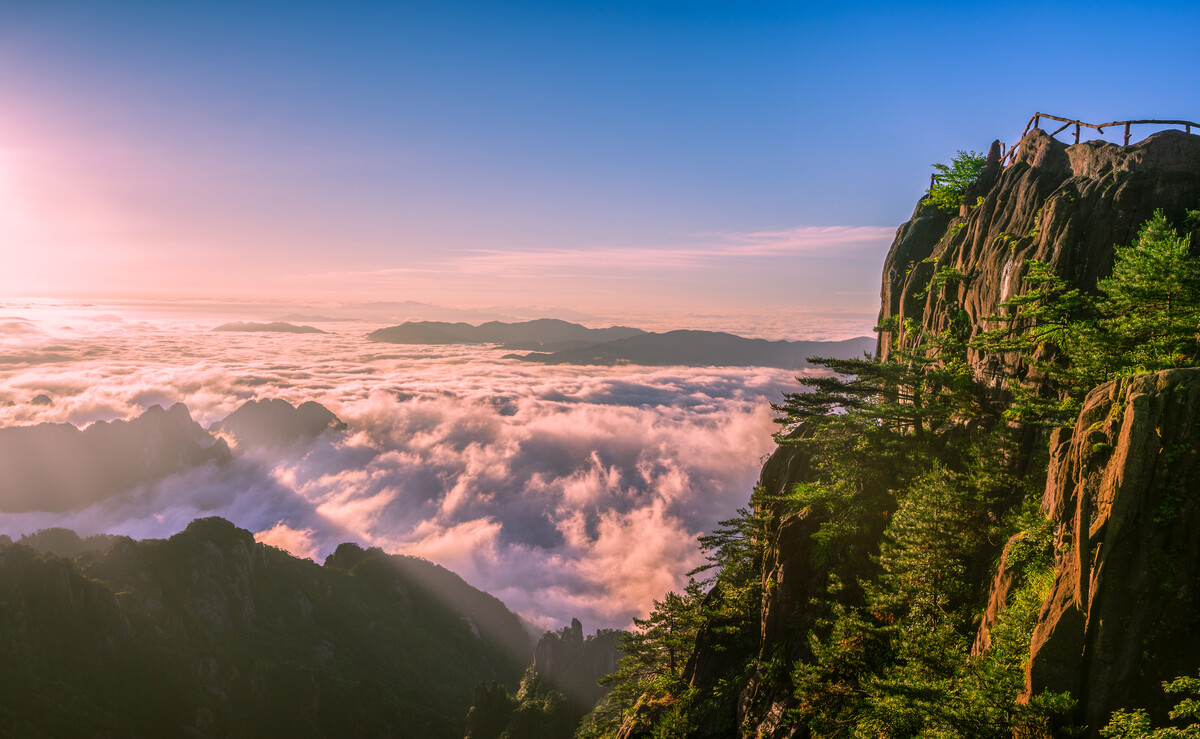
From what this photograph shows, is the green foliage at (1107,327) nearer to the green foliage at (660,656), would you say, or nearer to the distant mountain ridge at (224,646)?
the green foliage at (660,656)

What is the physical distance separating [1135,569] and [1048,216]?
21.6m

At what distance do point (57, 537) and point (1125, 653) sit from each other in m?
243

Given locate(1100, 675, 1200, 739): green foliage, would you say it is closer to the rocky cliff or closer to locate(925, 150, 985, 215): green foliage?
the rocky cliff

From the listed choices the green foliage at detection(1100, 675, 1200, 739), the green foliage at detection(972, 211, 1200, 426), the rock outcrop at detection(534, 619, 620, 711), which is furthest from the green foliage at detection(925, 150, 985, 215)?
the rock outcrop at detection(534, 619, 620, 711)

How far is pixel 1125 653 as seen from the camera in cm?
1405

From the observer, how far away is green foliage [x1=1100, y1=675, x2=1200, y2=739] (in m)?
10.9

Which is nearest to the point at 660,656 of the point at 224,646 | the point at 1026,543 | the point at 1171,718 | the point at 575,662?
the point at 1026,543

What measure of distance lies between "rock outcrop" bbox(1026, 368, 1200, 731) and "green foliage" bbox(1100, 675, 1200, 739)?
94cm

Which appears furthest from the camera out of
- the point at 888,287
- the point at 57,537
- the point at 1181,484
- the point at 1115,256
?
the point at 57,537

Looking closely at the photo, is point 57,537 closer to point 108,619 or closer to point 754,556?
point 108,619

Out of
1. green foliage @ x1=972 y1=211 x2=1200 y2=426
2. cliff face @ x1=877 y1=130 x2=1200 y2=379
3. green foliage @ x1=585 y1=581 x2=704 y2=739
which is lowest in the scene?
green foliage @ x1=585 y1=581 x2=704 y2=739

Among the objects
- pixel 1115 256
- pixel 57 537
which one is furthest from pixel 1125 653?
pixel 57 537

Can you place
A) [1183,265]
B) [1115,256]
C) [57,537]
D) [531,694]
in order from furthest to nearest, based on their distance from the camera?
1. [57,537]
2. [531,694]
3. [1115,256]
4. [1183,265]

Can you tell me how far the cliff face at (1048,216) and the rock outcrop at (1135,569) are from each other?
1419 cm
